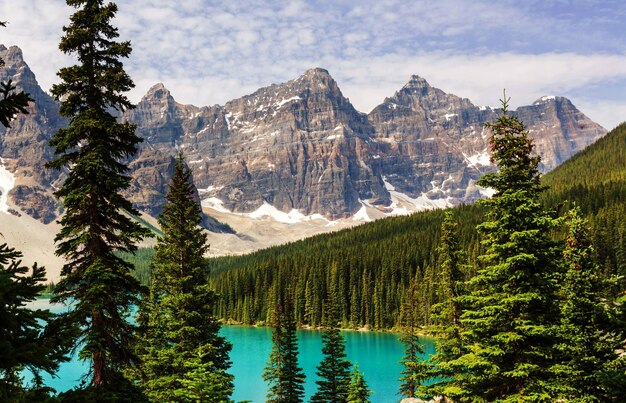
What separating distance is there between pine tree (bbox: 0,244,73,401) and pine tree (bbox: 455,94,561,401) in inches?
558

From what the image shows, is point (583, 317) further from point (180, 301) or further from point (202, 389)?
point (180, 301)

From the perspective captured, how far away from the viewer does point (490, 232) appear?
19.2m

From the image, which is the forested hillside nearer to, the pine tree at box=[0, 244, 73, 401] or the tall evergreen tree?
the tall evergreen tree


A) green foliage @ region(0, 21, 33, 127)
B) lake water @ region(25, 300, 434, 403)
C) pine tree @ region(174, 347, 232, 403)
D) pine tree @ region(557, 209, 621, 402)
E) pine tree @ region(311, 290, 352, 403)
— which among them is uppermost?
green foliage @ region(0, 21, 33, 127)

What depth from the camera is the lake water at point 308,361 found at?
219 ft

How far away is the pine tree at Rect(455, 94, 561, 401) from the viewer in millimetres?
17438

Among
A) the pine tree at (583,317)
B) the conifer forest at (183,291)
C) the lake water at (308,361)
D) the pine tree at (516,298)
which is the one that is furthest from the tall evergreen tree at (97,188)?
the lake water at (308,361)

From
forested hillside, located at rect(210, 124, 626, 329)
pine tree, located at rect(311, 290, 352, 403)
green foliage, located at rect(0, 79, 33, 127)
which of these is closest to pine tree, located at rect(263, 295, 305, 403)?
pine tree, located at rect(311, 290, 352, 403)

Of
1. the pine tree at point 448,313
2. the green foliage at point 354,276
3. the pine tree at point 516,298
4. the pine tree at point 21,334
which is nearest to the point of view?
the pine tree at point 21,334

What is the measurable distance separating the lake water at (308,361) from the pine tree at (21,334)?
44714 millimetres

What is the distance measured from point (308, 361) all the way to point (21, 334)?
286 ft

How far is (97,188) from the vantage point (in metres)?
15.3

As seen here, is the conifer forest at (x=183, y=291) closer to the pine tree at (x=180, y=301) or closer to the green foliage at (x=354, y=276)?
the pine tree at (x=180, y=301)

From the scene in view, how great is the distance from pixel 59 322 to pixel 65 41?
36.0 ft
